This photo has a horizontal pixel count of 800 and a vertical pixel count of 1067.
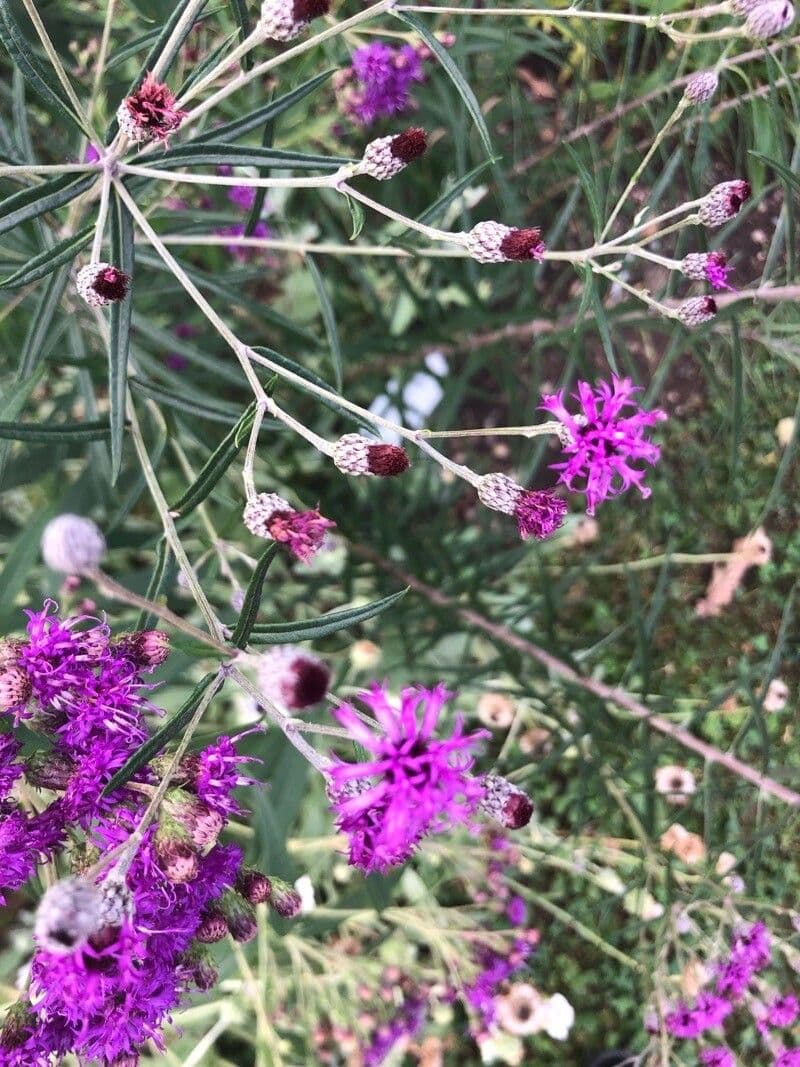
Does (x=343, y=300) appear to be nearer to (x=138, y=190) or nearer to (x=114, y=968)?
(x=138, y=190)

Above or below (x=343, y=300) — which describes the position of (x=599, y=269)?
above

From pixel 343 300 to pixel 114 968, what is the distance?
1.92m

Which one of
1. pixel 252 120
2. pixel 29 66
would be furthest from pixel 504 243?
pixel 29 66

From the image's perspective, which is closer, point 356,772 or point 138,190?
point 356,772

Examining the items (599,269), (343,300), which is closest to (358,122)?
(343,300)

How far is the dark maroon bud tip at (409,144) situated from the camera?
0.96 m

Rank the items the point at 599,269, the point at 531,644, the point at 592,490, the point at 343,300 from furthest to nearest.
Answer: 1. the point at 343,300
2. the point at 531,644
3. the point at 599,269
4. the point at 592,490

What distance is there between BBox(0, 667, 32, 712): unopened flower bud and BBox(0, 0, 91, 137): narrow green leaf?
0.63 meters

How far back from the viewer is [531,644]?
1834 mm

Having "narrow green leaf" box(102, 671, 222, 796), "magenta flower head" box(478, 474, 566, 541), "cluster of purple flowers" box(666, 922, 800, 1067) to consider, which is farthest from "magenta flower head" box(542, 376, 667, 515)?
"cluster of purple flowers" box(666, 922, 800, 1067)

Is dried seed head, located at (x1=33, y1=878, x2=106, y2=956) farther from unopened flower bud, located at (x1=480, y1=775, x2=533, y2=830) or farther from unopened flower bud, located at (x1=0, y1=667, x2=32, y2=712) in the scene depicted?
unopened flower bud, located at (x1=480, y1=775, x2=533, y2=830)

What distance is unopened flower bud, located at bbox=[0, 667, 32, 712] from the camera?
0.91 metres

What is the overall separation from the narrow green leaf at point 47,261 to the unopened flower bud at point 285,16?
0.32m

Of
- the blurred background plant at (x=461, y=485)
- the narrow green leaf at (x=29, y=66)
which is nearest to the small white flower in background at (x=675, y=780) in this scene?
the blurred background plant at (x=461, y=485)
